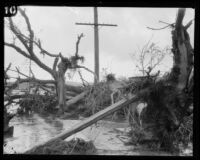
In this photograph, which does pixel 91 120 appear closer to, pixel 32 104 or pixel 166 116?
pixel 166 116

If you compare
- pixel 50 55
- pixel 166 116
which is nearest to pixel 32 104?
pixel 50 55

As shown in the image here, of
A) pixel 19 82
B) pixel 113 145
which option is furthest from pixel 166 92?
pixel 19 82

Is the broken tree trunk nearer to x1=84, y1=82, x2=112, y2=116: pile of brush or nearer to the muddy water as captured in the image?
the muddy water

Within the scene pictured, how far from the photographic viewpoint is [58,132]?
5.96 meters

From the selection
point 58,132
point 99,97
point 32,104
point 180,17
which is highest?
point 180,17

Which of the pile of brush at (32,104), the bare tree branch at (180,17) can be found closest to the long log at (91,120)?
the bare tree branch at (180,17)

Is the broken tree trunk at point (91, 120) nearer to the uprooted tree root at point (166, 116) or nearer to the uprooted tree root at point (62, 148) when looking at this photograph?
the uprooted tree root at point (62, 148)

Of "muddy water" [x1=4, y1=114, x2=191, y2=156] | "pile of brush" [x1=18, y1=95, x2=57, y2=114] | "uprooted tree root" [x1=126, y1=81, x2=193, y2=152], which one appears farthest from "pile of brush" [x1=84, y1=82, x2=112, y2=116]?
"pile of brush" [x1=18, y1=95, x2=57, y2=114]

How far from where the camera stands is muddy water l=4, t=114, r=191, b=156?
4.70m

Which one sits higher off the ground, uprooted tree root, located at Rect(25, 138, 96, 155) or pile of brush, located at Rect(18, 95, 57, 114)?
pile of brush, located at Rect(18, 95, 57, 114)

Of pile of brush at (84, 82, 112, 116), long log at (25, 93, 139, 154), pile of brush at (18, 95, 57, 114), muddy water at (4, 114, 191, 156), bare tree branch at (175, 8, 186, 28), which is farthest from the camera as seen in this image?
pile of brush at (18, 95, 57, 114)

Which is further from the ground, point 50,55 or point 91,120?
point 50,55

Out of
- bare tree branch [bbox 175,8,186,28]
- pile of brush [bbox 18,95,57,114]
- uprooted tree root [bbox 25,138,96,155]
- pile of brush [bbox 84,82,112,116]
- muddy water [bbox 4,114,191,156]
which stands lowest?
muddy water [bbox 4,114,191,156]
